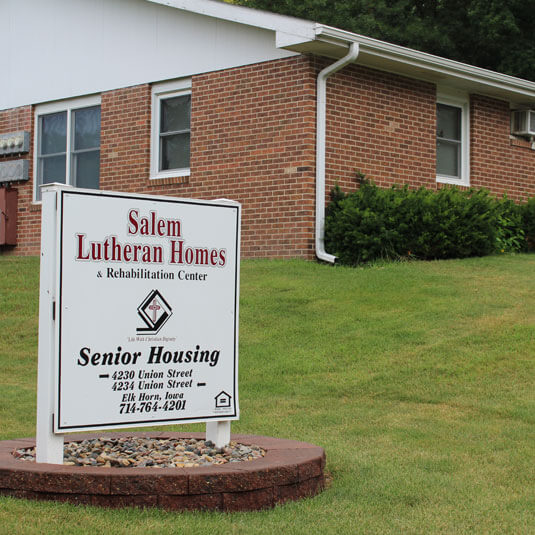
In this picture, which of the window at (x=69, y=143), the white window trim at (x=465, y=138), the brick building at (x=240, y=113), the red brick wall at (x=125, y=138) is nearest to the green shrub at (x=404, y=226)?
the brick building at (x=240, y=113)

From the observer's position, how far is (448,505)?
4.74 m

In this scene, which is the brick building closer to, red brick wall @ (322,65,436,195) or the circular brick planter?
red brick wall @ (322,65,436,195)

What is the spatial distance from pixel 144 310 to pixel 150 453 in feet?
2.85

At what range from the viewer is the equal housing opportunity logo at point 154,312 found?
496cm

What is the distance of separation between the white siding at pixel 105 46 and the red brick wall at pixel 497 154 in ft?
14.6

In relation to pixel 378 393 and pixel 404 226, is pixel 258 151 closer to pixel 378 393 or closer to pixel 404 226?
pixel 404 226

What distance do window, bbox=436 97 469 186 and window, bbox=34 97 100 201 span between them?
6.22 meters

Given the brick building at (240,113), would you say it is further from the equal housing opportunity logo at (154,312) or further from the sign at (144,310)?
the equal housing opportunity logo at (154,312)

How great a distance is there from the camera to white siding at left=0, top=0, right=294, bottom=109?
1460cm

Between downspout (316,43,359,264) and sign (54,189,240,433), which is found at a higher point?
downspout (316,43,359,264)

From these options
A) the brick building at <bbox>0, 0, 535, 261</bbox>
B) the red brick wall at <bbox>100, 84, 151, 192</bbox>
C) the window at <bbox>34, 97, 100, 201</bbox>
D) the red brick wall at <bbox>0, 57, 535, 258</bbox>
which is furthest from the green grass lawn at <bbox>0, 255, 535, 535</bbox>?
the window at <bbox>34, 97, 100, 201</bbox>

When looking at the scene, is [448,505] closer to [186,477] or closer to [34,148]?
[186,477]

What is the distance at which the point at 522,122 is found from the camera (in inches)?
666

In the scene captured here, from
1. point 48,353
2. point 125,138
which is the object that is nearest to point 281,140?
point 125,138
